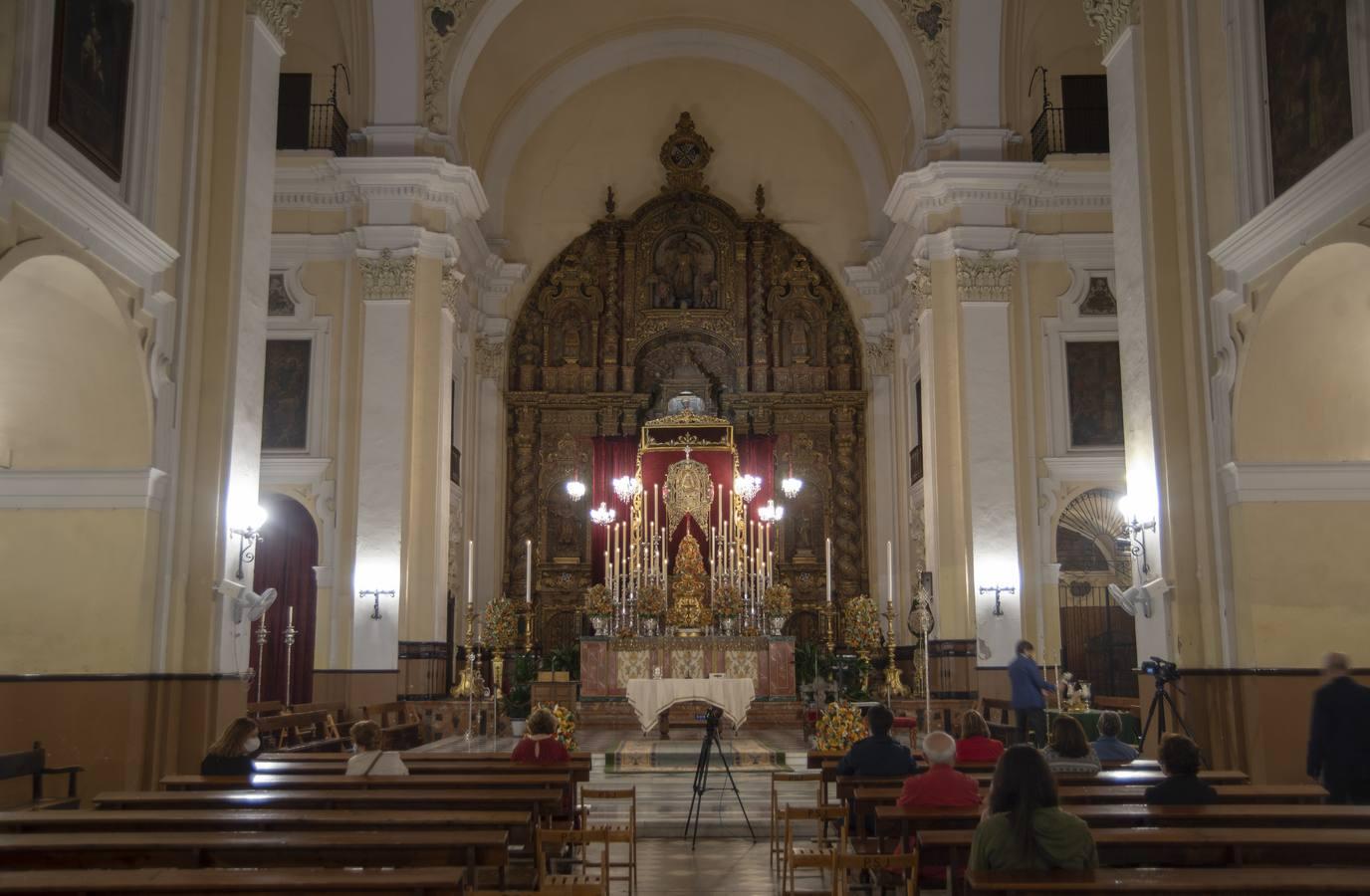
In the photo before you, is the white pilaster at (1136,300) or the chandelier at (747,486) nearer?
the white pilaster at (1136,300)

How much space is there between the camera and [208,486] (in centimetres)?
1152

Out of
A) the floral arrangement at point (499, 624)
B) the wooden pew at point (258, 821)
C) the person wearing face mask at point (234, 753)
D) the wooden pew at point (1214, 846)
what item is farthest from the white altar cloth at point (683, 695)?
the wooden pew at point (1214, 846)

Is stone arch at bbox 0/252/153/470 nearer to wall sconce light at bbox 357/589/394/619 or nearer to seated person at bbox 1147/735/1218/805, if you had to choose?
wall sconce light at bbox 357/589/394/619

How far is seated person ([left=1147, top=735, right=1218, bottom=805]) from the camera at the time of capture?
268 inches

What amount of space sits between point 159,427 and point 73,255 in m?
1.85

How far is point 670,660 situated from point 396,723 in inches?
165

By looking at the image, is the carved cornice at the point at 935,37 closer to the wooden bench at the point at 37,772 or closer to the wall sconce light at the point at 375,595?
the wall sconce light at the point at 375,595

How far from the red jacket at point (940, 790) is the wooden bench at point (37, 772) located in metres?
6.33

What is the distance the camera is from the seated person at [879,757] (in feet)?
27.8

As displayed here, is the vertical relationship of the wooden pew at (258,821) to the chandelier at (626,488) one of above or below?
below

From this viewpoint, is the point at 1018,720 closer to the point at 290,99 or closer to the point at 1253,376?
the point at 1253,376

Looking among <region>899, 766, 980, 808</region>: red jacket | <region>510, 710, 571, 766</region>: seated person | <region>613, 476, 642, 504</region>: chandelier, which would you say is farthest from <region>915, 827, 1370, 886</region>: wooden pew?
<region>613, 476, 642, 504</region>: chandelier

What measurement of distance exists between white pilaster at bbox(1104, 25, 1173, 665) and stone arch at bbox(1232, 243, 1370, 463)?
3.07ft

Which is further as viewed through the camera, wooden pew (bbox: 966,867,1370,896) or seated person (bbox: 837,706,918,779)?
seated person (bbox: 837,706,918,779)
